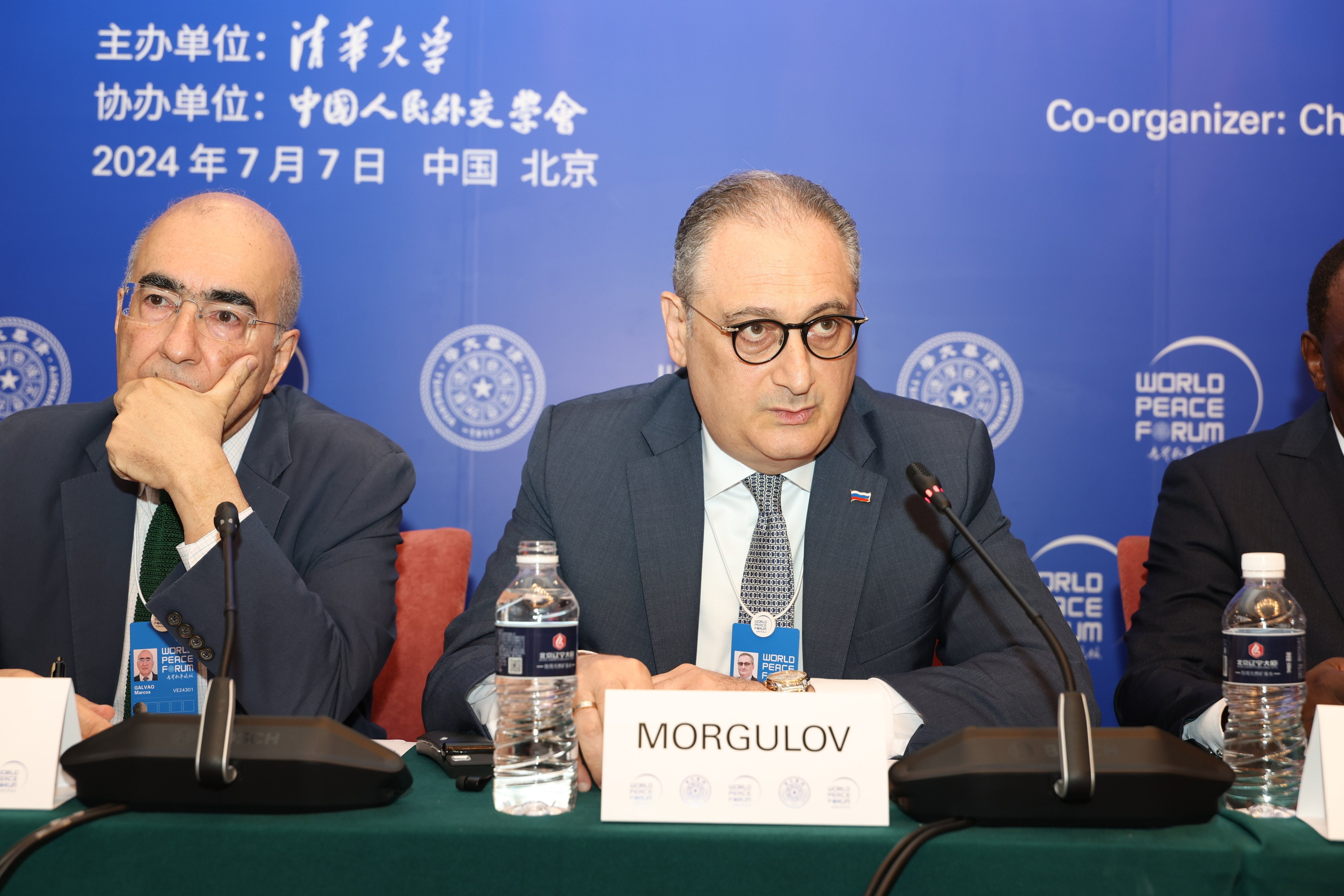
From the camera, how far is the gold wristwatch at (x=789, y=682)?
1.47 meters

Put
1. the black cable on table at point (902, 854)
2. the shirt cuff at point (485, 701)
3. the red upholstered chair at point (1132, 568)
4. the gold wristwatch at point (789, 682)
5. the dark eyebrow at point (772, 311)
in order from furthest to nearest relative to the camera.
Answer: the red upholstered chair at point (1132, 568), the dark eyebrow at point (772, 311), the shirt cuff at point (485, 701), the gold wristwatch at point (789, 682), the black cable on table at point (902, 854)

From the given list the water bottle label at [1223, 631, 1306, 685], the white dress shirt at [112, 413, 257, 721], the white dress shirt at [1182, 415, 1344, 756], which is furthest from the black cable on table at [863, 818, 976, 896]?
the white dress shirt at [112, 413, 257, 721]

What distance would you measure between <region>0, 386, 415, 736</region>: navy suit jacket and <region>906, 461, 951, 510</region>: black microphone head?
104cm

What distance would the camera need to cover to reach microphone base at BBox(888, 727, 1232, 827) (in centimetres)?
112

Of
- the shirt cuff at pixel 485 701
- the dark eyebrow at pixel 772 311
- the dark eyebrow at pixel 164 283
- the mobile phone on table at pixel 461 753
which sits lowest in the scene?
the mobile phone on table at pixel 461 753

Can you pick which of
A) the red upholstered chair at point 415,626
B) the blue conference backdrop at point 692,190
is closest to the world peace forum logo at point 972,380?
the blue conference backdrop at point 692,190

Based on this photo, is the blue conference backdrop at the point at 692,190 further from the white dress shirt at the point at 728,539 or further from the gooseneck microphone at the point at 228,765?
the gooseneck microphone at the point at 228,765

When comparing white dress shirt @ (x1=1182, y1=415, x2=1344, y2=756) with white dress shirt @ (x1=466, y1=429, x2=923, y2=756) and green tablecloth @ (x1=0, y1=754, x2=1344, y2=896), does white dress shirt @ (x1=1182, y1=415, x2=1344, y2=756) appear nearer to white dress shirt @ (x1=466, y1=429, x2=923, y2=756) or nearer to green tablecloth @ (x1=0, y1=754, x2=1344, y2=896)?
green tablecloth @ (x1=0, y1=754, x2=1344, y2=896)

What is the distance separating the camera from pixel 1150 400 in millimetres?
3518

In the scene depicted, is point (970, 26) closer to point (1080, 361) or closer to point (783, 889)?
point (1080, 361)

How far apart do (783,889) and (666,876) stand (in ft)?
0.42

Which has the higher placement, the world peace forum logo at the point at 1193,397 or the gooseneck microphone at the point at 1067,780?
the world peace forum logo at the point at 1193,397

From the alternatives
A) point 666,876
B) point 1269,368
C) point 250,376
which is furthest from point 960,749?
point 1269,368

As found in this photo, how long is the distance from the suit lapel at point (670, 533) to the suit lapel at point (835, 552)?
231mm
